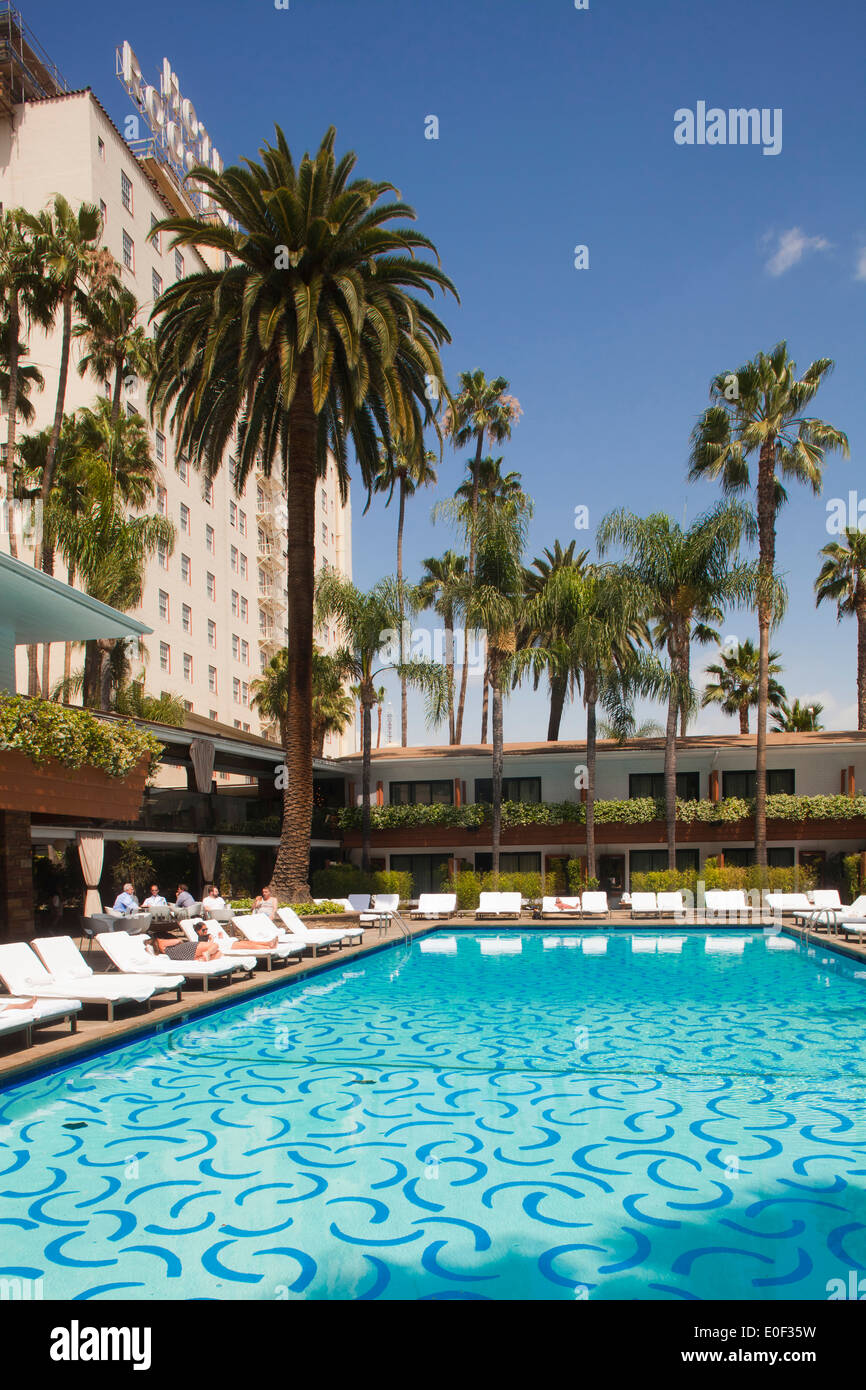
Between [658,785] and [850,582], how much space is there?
13.5 metres

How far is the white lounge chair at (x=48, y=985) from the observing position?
11.3 metres

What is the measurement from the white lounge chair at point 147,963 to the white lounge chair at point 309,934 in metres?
3.76

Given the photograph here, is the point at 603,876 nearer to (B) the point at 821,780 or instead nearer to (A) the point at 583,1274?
(B) the point at 821,780

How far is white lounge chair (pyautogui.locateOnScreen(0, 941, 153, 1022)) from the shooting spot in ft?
37.0

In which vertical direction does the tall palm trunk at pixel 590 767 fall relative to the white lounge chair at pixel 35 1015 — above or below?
above

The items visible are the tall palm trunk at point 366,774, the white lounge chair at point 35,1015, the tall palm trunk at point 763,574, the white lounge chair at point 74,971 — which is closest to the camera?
the white lounge chair at point 35,1015

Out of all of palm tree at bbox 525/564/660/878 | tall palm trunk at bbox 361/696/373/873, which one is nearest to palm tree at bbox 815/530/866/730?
palm tree at bbox 525/564/660/878

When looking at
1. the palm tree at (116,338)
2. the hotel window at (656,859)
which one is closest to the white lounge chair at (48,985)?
the palm tree at (116,338)

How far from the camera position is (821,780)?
34.5 meters

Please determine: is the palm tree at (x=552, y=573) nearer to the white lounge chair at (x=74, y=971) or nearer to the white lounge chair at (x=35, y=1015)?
the white lounge chair at (x=74, y=971)

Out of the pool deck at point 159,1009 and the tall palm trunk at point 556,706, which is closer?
the pool deck at point 159,1009

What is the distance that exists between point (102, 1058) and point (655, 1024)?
7.07 meters

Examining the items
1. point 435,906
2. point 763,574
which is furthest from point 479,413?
point 435,906
